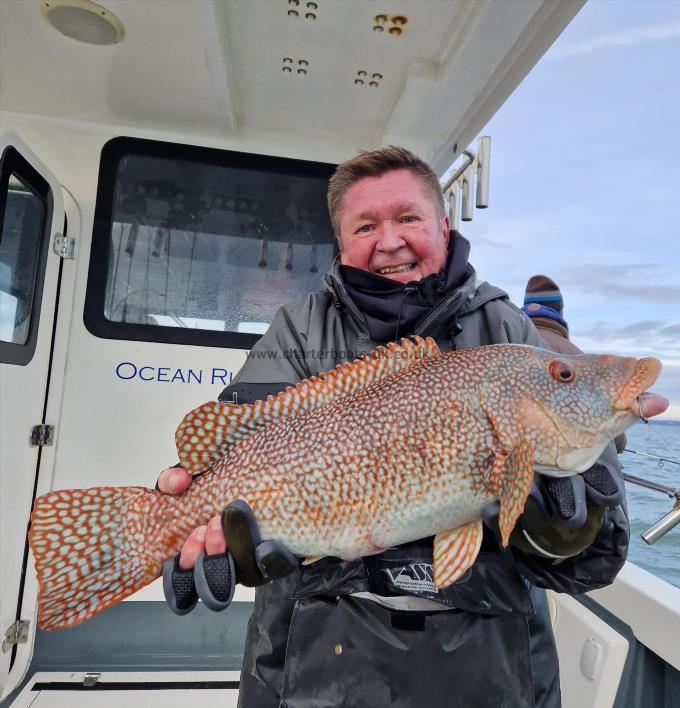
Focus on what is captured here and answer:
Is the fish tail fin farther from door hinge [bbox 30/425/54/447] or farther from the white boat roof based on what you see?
the white boat roof

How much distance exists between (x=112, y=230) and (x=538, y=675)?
3.96 metres

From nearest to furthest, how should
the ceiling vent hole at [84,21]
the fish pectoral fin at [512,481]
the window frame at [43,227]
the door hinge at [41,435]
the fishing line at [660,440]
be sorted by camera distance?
the fish pectoral fin at [512,481] < the fishing line at [660,440] < the ceiling vent hole at [84,21] < the window frame at [43,227] < the door hinge at [41,435]

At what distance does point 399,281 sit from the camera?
229cm

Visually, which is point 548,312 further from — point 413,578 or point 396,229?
point 413,578

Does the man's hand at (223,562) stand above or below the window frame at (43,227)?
below

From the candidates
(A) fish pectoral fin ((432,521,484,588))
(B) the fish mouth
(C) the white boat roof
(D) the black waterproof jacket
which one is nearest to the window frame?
(C) the white boat roof

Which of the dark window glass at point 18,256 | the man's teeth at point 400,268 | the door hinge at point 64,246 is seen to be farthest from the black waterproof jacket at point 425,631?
the door hinge at point 64,246

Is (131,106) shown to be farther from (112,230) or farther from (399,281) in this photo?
(399,281)

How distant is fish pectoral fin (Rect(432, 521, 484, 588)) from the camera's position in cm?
167

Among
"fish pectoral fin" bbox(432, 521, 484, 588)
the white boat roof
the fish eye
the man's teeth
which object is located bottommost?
"fish pectoral fin" bbox(432, 521, 484, 588)

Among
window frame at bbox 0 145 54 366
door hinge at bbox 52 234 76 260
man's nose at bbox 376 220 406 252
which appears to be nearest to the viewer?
man's nose at bbox 376 220 406 252

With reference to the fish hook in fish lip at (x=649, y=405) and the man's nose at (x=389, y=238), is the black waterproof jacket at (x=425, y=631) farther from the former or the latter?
the man's nose at (x=389, y=238)

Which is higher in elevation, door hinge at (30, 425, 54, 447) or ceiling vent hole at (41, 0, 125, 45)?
ceiling vent hole at (41, 0, 125, 45)

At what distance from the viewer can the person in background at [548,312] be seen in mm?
4590
